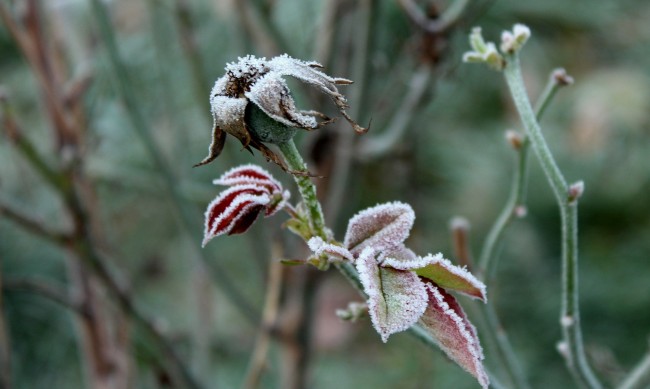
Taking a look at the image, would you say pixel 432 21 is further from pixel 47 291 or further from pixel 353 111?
pixel 47 291

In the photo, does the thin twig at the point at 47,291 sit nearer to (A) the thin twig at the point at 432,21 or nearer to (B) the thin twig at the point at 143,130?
(B) the thin twig at the point at 143,130

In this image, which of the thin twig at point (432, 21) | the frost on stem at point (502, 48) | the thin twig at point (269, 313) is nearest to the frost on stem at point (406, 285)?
the frost on stem at point (502, 48)

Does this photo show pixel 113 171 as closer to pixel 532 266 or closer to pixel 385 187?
pixel 385 187

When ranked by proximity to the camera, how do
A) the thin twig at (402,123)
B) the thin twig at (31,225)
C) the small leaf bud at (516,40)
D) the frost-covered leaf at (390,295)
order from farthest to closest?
1. the thin twig at (402,123)
2. the thin twig at (31,225)
3. the small leaf bud at (516,40)
4. the frost-covered leaf at (390,295)

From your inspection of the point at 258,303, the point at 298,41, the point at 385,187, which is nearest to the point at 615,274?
the point at 385,187

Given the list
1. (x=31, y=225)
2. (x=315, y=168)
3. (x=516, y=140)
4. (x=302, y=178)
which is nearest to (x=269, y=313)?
(x=315, y=168)

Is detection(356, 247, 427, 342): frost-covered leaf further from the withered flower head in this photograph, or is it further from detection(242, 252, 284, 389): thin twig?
detection(242, 252, 284, 389): thin twig
